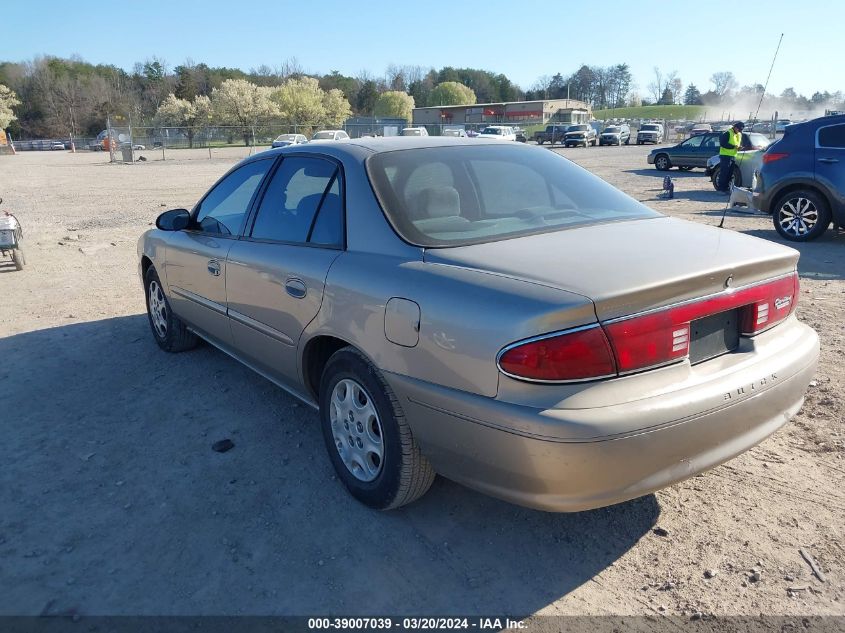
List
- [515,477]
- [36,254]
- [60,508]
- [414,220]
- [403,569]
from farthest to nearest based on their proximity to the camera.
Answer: [36,254], [60,508], [414,220], [403,569], [515,477]

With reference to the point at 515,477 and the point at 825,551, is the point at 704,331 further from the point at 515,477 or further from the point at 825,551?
the point at 825,551

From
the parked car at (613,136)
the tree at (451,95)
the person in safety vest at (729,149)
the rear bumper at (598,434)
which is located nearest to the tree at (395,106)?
the tree at (451,95)

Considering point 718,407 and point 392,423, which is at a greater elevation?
point 718,407

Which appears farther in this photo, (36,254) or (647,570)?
(36,254)

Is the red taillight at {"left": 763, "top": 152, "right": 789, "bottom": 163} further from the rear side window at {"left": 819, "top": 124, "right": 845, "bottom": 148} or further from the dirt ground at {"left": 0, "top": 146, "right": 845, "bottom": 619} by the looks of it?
the dirt ground at {"left": 0, "top": 146, "right": 845, "bottom": 619}

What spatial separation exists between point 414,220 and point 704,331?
1.33 m

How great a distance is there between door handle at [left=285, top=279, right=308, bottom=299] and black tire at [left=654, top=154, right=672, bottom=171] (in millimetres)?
23628

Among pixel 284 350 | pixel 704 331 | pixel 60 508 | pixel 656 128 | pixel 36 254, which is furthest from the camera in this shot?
pixel 656 128

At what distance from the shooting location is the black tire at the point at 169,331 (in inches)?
204

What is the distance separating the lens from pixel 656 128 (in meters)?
51.2

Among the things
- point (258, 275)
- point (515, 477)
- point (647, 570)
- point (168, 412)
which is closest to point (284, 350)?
point (258, 275)

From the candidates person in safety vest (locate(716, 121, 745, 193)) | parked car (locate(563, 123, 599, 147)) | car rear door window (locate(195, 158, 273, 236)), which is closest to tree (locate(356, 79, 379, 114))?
parked car (locate(563, 123, 599, 147))

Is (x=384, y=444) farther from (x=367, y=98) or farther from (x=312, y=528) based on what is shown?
(x=367, y=98)

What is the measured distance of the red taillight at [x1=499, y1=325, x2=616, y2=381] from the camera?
221 cm
